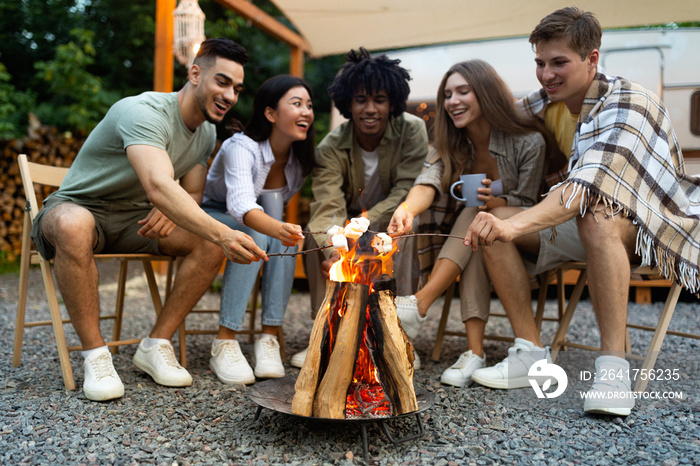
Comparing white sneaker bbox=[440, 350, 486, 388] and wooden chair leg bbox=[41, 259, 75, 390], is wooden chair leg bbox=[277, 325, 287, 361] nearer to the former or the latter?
white sneaker bbox=[440, 350, 486, 388]

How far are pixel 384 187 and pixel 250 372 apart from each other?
1261mm

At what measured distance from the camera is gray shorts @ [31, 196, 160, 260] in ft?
7.70

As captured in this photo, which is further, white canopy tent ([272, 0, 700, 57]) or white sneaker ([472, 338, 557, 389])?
white canopy tent ([272, 0, 700, 57])

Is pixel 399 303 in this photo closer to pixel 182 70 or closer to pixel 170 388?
pixel 170 388

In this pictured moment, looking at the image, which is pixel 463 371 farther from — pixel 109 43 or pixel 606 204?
pixel 109 43

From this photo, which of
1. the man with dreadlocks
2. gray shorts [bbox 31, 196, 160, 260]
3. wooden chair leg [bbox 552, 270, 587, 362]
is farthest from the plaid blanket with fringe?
gray shorts [bbox 31, 196, 160, 260]

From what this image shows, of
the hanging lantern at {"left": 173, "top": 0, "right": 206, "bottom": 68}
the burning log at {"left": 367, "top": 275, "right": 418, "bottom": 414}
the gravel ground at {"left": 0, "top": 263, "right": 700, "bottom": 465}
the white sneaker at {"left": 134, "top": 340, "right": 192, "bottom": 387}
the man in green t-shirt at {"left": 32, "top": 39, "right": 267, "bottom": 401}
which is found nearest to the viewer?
the gravel ground at {"left": 0, "top": 263, "right": 700, "bottom": 465}

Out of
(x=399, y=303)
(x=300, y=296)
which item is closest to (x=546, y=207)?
(x=399, y=303)

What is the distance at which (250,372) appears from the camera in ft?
7.90

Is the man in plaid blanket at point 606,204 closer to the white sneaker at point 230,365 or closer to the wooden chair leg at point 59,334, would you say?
the white sneaker at point 230,365

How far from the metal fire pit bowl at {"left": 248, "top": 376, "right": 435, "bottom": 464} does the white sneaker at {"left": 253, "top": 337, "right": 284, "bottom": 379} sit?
0.41 m

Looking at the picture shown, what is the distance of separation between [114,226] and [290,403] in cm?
121

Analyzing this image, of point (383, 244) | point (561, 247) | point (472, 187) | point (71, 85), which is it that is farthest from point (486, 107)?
point (71, 85)

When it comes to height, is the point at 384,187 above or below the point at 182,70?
below
